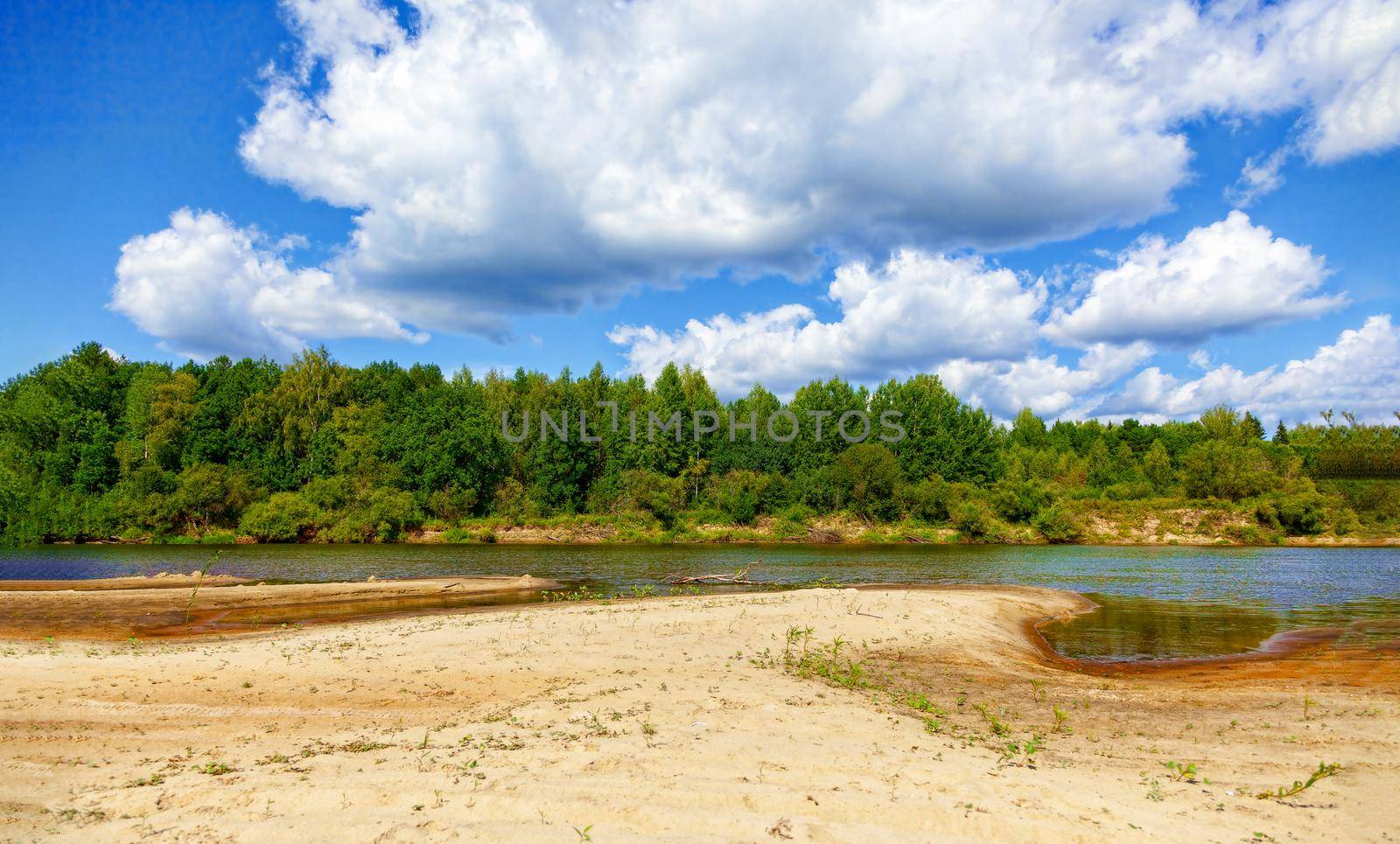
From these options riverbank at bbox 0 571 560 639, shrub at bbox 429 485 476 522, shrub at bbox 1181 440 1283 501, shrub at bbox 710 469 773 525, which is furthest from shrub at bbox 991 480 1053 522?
riverbank at bbox 0 571 560 639

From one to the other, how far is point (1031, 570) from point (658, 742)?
143 feet

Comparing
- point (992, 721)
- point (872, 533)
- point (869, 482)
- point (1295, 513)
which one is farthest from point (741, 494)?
point (992, 721)

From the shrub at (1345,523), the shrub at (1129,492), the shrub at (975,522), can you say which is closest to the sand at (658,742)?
the shrub at (975,522)

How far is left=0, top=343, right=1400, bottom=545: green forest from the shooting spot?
72.5 m

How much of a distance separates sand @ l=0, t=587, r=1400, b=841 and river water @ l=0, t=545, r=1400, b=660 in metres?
7.09

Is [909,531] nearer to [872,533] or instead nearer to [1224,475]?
[872,533]

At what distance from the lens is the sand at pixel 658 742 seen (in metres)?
7.15

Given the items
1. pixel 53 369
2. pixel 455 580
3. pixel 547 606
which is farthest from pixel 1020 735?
pixel 53 369

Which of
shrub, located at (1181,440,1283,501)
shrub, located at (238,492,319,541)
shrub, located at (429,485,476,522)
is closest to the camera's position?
shrub, located at (238,492,319,541)

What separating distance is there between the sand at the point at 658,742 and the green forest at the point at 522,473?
62129 millimetres

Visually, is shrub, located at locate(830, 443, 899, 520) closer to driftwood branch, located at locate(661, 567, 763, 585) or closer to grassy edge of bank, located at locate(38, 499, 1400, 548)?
grassy edge of bank, located at locate(38, 499, 1400, 548)

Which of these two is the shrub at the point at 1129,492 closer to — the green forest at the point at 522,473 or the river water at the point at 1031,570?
the green forest at the point at 522,473

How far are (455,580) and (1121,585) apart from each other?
3532 cm

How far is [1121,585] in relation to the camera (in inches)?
1500
